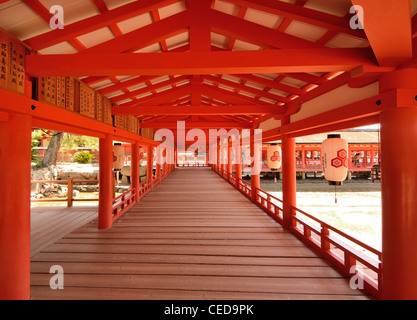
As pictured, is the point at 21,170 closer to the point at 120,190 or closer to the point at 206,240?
the point at 206,240

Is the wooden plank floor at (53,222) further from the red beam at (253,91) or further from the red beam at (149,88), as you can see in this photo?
the red beam at (253,91)

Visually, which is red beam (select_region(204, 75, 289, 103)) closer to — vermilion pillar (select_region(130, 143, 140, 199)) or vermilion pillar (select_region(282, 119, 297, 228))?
vermilion pillar (select_region(282, 119, 297, 228))

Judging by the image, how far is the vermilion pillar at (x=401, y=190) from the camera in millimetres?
2336

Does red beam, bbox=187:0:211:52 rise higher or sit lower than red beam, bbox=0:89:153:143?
higher

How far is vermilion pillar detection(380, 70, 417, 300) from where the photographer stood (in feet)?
7.66

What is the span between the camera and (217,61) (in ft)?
8.01

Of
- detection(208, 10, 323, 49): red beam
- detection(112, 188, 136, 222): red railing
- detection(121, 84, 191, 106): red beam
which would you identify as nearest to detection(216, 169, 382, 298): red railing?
detection(208, 10, 323, 49): red beam

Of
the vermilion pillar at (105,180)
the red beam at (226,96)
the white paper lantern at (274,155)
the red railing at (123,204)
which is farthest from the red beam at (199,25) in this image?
the red railing at (123,204)

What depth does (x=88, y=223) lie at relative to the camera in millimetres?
A: 5945

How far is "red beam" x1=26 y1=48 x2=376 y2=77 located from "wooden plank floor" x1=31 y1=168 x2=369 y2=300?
3.12 metres

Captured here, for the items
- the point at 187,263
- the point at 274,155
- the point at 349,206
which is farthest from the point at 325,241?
the point at 349,206

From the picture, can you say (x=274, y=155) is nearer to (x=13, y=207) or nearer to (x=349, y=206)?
(x=13, y=207)

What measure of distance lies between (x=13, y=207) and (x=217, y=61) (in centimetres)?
314
